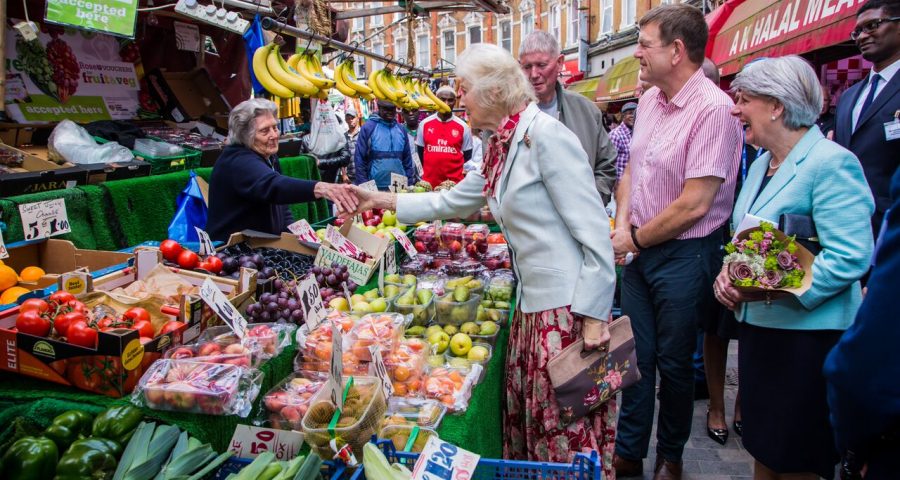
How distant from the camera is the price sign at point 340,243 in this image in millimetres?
3312

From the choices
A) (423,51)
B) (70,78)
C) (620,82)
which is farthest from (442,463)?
(423,51)

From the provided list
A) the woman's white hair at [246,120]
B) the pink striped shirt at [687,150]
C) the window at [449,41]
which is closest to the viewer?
the pink striped shirt at [687,150]

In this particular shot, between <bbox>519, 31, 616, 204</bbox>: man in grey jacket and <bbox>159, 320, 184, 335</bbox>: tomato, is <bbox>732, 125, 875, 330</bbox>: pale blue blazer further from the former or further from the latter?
<bbox>159, 320, 184, 335</bbox>: tomato

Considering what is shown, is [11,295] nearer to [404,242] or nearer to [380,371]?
[380,371]

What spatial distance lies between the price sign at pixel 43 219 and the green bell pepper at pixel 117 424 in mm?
2169

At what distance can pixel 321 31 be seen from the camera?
6121 mm

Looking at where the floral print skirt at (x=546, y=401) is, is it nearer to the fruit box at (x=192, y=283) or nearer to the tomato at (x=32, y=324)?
the fruit box at (x=192, y=283)

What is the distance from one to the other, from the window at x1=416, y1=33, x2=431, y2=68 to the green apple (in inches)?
1516

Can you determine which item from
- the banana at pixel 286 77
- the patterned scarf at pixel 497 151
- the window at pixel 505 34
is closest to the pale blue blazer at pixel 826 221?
the patterned scarf at pixel 497 151

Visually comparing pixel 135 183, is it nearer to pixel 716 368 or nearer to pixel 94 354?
pixel 94 354

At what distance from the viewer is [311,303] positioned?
2539 mm

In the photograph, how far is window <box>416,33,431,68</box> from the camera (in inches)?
1555

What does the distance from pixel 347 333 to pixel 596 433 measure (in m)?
1.08

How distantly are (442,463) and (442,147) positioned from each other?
22.3 feet
